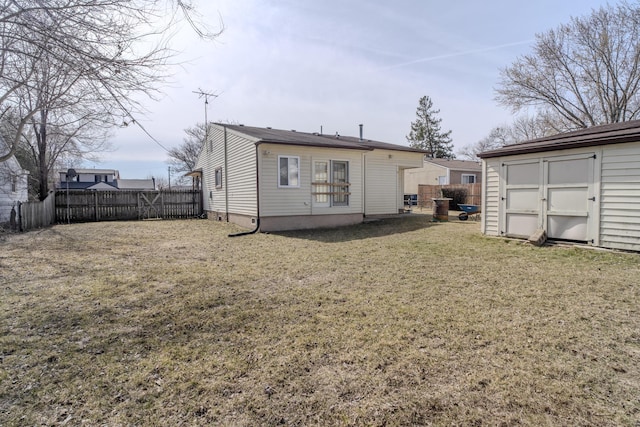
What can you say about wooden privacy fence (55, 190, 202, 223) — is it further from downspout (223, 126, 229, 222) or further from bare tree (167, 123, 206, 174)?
bare tree (167, 123, 206, 174)

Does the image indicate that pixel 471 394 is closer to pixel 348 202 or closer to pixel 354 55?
pixel 348 202

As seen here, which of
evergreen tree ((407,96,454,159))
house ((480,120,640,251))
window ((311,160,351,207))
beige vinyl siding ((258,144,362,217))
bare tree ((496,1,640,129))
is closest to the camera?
house ((480,120,640,251))

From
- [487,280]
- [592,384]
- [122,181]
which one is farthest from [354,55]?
[122,181]

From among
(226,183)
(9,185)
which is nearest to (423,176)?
(226,183)

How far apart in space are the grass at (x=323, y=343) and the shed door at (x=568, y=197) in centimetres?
125

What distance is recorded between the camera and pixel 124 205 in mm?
16719

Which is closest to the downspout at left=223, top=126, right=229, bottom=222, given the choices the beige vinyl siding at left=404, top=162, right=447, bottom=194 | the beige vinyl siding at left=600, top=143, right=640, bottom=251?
the beige vinyl siding at left=600, top=143, right=640, bottom=251

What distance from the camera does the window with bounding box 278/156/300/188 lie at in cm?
1090

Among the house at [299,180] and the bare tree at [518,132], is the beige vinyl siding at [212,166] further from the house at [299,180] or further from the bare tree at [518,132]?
the bare tree at [518,132]

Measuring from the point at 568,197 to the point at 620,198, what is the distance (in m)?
0.88

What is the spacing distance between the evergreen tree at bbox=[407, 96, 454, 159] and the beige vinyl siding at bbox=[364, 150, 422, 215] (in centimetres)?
2959

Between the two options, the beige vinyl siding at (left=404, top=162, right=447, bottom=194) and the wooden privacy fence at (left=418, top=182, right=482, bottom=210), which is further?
the beige vinyl siding at (left=404, top=162, right=447, bottom=194)

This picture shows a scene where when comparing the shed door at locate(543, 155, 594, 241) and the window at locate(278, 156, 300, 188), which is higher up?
the window at locate(278, 156, 300, 188)

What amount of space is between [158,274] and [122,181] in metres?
52.6
